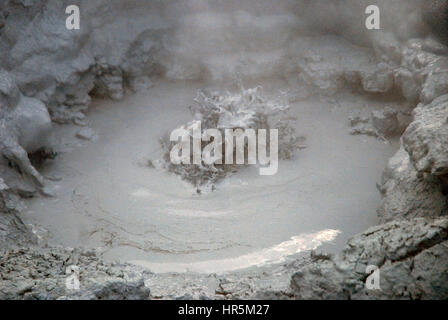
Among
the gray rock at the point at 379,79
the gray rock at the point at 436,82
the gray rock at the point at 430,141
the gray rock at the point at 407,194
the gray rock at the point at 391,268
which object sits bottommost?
the gray rock at the point at 391,268

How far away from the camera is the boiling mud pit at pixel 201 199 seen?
3.34 meters

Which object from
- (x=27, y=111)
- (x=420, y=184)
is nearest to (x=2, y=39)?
(x=27, y=111)

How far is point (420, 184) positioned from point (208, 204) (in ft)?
5.34

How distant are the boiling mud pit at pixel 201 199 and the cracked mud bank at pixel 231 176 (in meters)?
0.02

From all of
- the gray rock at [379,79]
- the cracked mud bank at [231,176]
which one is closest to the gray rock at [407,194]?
the cracked mud bank at [231,176]

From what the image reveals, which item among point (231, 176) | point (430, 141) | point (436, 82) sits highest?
point (436, 82)

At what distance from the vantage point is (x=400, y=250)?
81.7 inches

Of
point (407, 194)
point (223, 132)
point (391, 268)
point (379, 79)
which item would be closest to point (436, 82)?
point (407, 194)

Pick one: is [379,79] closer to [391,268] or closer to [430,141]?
[430,141]

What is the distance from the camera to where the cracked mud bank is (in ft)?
7.53

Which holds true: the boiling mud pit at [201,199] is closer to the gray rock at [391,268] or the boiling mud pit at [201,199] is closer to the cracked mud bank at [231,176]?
the cracked mud bank at [231,176]

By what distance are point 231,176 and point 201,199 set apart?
0.39 m

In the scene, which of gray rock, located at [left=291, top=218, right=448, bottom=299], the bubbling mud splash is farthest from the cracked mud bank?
the bubbling mud splash

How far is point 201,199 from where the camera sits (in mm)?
3881
